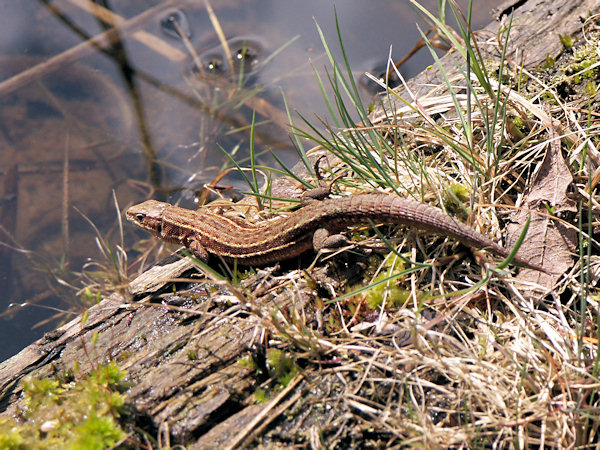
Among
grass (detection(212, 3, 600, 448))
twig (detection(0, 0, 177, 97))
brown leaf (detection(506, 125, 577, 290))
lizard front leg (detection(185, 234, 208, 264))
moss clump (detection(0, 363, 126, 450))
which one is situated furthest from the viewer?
→ twig (detection(0, 0, 177, 97))

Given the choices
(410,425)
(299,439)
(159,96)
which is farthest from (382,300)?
(159,96)

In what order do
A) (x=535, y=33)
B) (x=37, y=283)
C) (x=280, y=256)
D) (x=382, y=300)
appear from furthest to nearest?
1. (x=37, y=283)
2. (x=535, y=33)
3. (x=280, y=256)
4. (x=382, y=300)

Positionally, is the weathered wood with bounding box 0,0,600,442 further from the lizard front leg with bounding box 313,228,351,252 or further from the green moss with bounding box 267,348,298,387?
the lizard front leg with bounding box 313,228,351,252

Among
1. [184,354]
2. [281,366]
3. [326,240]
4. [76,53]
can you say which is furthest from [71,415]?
[76,53]

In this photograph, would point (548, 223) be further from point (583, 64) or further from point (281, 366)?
point (281, 366)

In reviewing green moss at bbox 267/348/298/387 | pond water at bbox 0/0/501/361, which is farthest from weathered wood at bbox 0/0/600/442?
pond water at bbox 0/0/501/361

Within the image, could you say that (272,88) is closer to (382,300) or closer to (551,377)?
(382,300)

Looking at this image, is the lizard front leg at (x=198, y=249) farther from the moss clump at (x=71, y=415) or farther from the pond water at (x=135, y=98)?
the pond water at (x=135, y=98)

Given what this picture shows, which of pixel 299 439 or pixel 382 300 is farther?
pixel 382 300
